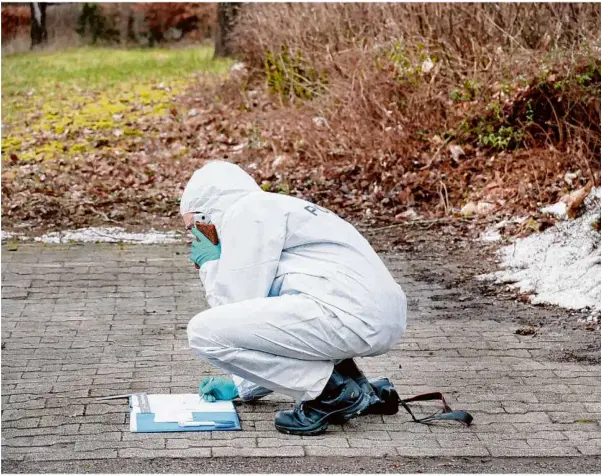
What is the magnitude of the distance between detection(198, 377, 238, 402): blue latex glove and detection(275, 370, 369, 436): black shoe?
1.75ft

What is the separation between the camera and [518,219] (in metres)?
10.7

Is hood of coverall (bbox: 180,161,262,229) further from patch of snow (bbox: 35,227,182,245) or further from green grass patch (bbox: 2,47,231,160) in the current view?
green grass patch (bbox: 2,47,231,160)

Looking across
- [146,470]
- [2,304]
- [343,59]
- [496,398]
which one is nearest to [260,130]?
[343,59]

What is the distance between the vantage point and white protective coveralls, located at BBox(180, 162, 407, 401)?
5.33 meters

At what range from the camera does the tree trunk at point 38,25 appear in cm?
2912

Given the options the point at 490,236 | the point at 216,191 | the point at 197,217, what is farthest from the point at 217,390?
the point at 490,236

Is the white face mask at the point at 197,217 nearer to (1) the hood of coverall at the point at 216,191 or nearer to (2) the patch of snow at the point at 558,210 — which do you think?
(1) the hood of coverall at the point at 216,191

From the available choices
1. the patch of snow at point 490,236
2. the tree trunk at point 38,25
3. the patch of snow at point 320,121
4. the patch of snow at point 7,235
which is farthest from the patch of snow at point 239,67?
the tree trunk at point 38,25

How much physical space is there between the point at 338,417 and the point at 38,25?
25.7m

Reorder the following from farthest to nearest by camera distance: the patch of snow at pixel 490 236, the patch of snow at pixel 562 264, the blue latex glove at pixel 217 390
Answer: the patch of snow at pixel 490 236
the patch of snow at pixel 562 264
the blue latex glove at pixel 217 390

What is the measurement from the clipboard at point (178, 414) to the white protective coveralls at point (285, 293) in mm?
312

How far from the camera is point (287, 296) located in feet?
17.7

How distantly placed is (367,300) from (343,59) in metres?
9.37

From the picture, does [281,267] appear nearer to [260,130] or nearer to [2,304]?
[2,304]
